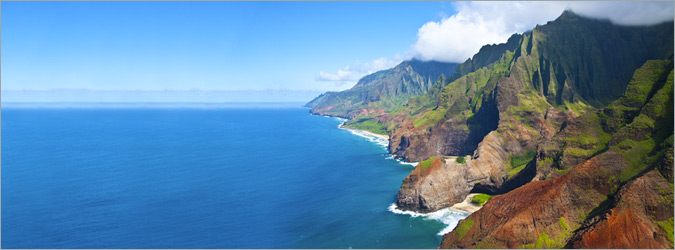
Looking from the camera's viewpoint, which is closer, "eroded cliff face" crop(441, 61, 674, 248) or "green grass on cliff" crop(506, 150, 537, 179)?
"eroded cliff face" crop(441, 61, 674, 248)

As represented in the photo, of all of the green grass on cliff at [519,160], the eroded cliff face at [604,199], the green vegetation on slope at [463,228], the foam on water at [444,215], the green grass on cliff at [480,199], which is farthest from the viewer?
the green grass on cliff at [519,160]

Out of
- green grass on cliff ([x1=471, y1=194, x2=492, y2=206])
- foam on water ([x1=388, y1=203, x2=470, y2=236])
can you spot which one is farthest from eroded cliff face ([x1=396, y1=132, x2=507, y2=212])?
green grass on cliff ([x1=471, y1=194, x2=492, y2=206])

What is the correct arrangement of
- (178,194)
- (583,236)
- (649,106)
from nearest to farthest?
(583,236), (649,106), (178,194)

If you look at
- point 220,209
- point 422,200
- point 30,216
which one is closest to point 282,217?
point 220,209

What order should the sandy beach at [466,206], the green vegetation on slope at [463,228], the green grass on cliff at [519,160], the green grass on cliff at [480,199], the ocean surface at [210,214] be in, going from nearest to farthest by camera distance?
the green vegetation on slope at [463,228] → the ocean surface at [210,214] → the sandy beach at [466,206] → the green grass on cliff at [480,199] → the green grass on cliff at [519,160]

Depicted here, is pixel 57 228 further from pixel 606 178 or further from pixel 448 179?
pixel 606 178

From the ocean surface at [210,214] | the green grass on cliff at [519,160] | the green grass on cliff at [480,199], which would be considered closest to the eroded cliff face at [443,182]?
the green grass on cliff at [480,199]

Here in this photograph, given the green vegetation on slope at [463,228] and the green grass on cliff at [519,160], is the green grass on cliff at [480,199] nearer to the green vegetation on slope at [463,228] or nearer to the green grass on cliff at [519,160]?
the green grass on cliff at [519,160]

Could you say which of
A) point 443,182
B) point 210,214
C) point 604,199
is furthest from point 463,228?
point 210,214

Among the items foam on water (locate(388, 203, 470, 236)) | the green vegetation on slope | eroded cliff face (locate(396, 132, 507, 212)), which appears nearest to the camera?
the green vegetation on slope

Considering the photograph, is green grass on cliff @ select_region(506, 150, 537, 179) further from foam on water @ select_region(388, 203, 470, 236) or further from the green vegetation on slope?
the green vegetation on slope

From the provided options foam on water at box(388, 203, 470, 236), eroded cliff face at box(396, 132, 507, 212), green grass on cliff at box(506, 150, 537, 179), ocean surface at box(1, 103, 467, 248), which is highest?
green grass on cliff at box(506, 150, 537, 179)
